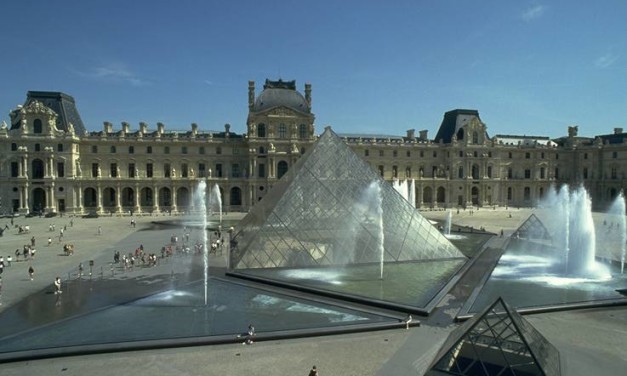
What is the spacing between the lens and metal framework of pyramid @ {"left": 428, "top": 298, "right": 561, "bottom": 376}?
8.33 metres

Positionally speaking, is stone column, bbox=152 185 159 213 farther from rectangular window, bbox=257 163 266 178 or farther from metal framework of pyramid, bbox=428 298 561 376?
metal framework of pyramid, bbox=428 298 561 376

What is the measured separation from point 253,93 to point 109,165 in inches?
742

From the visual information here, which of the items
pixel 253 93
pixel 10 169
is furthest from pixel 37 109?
pixel 253 93

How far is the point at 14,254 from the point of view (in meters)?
22.8

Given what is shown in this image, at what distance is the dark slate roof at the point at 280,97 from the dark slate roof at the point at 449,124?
2119 centimetres

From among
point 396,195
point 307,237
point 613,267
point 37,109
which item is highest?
point 37,109

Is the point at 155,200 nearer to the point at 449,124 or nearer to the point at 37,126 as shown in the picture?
the point at 37,126

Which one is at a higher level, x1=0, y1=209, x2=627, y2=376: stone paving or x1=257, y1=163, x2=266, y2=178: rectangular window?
x1=257, y1=163, x2=266, y2=178: rectangular window

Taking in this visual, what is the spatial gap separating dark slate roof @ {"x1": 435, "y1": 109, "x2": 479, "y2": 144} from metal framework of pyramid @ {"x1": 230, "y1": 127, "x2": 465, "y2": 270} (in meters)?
40.4

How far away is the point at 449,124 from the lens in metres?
61.0

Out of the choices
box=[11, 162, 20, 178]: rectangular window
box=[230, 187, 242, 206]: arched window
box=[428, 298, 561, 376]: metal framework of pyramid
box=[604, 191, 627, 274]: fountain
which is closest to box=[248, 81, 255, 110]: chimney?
box=[230, 187, 242, 206]: arched window

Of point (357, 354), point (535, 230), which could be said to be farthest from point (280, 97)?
point (357, 354)

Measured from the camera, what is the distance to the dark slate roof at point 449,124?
5946 cm

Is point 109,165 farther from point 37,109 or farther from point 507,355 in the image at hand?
point 507,355
